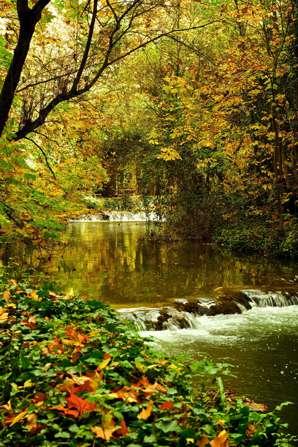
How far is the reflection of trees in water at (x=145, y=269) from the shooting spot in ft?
44.4

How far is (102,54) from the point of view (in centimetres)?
935

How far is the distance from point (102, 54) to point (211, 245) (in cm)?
1346

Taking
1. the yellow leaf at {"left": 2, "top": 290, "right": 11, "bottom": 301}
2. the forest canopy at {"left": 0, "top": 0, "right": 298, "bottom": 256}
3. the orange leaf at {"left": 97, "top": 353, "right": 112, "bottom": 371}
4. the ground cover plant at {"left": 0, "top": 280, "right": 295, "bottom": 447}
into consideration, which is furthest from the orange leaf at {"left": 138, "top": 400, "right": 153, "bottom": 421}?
the forest canopy at {"left": 0, "top": 0, "right": 298, "bottom": 256}

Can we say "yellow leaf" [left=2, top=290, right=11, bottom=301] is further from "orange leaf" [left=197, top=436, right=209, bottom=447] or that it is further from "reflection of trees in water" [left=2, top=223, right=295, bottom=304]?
"reflection of trees in water" [left=2, top=223, right=295, bottom=304]

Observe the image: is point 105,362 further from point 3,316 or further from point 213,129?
point 213,129

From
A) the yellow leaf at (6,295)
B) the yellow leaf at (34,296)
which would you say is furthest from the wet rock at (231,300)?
the yellow leaf at (6,295)

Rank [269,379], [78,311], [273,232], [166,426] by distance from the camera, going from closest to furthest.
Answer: [166,426] < [78,311] < [269,379] < [273,232]

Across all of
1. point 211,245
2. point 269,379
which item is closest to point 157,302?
point 269,379

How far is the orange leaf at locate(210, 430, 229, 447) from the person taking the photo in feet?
10.7

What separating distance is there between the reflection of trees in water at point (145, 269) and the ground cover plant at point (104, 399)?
7.03 metres

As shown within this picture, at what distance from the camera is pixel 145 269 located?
1677cm

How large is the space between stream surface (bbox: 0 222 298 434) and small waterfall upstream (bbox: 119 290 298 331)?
6.0 inches

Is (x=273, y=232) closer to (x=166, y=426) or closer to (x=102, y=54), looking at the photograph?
(x=102, y=54)

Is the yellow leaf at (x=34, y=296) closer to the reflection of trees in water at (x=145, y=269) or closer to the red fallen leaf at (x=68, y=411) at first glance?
the red fallen leaf at (x=68, y=411)
